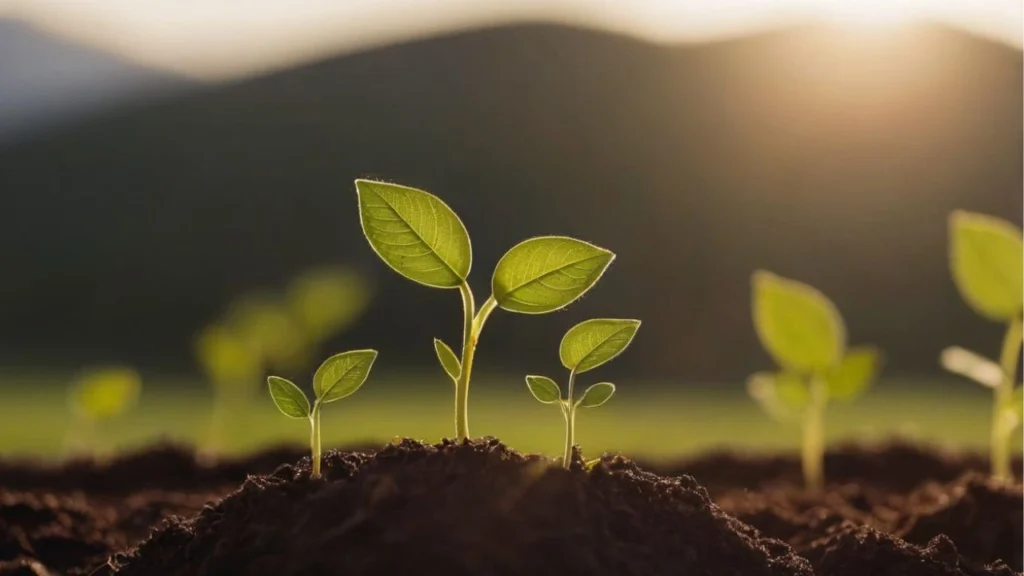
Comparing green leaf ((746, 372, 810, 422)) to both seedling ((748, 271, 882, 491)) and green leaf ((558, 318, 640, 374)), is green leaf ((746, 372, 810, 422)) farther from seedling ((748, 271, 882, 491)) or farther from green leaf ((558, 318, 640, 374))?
green leaf ((558, 318, 640, 374))

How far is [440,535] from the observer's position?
970 mm

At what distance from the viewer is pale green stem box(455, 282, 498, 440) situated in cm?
112

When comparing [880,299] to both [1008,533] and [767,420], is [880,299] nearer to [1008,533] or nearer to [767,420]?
[767,420]

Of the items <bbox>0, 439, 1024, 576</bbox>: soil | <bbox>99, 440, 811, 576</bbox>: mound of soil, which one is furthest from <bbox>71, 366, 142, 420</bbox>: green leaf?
<bbox>99, 440, 811, 576</bbox>: mound of soil

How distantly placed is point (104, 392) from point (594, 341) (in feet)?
6.56

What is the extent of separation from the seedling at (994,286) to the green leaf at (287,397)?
57.8 inches

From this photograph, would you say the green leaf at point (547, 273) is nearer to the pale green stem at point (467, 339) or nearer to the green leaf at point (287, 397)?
the pale green stem at point (467, 339)

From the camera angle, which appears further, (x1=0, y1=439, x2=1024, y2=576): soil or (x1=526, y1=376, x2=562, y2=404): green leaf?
(x1=526, y1=376, x2=562, y2=404): green leaf

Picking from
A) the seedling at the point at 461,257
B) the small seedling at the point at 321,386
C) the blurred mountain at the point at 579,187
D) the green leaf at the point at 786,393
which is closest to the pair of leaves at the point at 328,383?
the small seedling at the point at 321,386

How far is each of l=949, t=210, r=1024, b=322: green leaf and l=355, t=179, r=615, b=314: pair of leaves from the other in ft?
4.21

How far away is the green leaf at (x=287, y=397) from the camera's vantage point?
117 centimetres

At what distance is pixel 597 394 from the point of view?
1.15 meters

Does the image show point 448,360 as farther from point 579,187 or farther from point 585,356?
point 579,187

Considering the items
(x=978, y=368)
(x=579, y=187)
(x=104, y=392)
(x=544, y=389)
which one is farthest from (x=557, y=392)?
(x=579, y=187)
